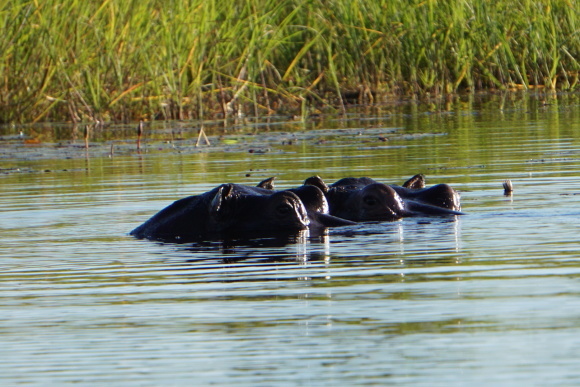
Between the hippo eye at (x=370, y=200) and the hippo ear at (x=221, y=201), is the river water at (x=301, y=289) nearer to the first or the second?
the hippo eye at (x=370, y=200)

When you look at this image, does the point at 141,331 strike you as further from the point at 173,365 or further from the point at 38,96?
the point at 38,96

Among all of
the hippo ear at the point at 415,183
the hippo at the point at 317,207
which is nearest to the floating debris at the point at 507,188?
the hippo ear at the point at 415,183

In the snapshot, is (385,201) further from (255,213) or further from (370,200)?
(255,213)

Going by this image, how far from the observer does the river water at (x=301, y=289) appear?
107 inches

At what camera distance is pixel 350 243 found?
5078 mm

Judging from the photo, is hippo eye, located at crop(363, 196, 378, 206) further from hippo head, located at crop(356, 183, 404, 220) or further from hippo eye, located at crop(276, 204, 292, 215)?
hippo eye, located at crop(276, 204, 292, 215)

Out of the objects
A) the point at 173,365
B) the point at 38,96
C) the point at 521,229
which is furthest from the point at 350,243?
the point at 38,96

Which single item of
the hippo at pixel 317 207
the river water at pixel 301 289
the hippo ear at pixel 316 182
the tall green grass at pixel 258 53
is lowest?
the river water at pixel 301 289

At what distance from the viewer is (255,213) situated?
580 cm

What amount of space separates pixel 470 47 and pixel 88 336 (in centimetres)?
1312

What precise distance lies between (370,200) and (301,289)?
229 cm

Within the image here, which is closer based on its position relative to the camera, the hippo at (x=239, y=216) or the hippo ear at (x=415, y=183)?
the hippo at (x=239, y=216)

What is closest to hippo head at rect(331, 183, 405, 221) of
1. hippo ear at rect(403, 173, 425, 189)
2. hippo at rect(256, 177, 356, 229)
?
hippo at rect(256, 177, 356, 229)

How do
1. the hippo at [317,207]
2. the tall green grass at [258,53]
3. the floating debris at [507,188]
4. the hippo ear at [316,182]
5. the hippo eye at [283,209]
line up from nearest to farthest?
the hippo eye at [283,209] < the hippo at [317,207] < the hippo ear at [316,182] < the floating debris at [507,188] < the tall green grass at [258,53]
